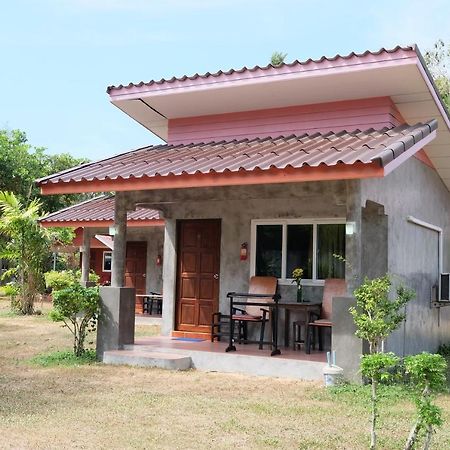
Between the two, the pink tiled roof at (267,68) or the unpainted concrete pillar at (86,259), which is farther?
the unpainted concrete pillar at (86,259)

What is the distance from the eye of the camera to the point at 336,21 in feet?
91.2

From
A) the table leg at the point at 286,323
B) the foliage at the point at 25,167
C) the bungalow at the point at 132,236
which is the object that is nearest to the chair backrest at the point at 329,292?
the table leg at the point at 286,323

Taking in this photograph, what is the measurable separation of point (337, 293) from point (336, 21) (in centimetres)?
2048

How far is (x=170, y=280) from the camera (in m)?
12.2

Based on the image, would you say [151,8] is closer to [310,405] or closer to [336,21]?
[310,405]

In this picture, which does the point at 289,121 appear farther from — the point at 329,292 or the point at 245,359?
the point at 245,359

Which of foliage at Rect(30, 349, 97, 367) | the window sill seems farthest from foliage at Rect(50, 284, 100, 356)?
the window sill

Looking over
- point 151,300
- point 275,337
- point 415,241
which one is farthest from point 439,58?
point 275,337

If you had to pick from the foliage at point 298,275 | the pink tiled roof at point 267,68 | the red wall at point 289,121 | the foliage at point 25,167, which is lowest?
the foliage at point 298,275

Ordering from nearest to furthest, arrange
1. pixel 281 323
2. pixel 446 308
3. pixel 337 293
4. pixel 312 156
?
pixel 312 156, pixel 337 293, pixel 281 323, pixel 446 308

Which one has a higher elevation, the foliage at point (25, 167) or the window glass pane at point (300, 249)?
the foliage at point (25, 167)

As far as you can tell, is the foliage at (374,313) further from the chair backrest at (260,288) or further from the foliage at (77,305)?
the foliage at (77,305)

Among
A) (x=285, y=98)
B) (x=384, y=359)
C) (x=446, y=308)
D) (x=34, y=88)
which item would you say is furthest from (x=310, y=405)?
(x=34, y=88)

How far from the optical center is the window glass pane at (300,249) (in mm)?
10836
